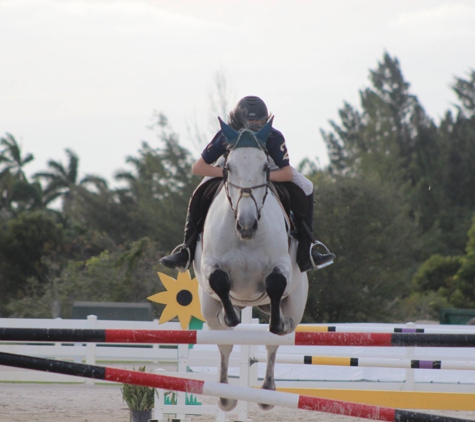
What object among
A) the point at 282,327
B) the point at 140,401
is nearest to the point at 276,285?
the point at 282,327

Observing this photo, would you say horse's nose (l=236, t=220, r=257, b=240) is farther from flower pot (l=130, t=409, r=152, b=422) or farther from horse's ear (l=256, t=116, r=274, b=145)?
flower pot (l=130, t=409, r=152, b=422)

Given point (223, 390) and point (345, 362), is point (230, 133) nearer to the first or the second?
point (223, 390)

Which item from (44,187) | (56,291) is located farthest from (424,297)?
(44,187)

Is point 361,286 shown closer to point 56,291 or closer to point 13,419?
point 56,291

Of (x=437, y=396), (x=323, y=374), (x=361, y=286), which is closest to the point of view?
(x=437, y=396)

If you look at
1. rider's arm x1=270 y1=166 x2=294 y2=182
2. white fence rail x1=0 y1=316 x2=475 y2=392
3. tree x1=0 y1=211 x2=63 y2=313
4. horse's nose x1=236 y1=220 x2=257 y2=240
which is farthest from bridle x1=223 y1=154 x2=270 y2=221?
tree x1=0 y1=211 x2=63 y2=313

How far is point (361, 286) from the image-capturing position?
69.8 ft

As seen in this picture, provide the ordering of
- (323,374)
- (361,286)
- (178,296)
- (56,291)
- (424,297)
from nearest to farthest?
(178,296), (323,374), (56,291), (361,286), (424,297)

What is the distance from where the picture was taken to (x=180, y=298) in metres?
7.44

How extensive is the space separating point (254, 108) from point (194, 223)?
2.93 feet

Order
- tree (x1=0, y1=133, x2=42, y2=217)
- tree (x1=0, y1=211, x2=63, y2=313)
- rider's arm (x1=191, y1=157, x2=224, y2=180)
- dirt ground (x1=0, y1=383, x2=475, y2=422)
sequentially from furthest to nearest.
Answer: tree (x1=0, y1=133, x2=42, y2=217) < tree (x1=0, y1=211, x2=63, y2=313) < dirt ground (x1=0, y1=383, x2=475, y2=422) < rider's arm (x1=191, y1=157, x2=224, y2=180)

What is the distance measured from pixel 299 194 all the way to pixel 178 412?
318cm

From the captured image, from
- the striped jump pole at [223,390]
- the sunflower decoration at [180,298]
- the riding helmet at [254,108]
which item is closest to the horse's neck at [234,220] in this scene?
the riding helmet at [254,108]

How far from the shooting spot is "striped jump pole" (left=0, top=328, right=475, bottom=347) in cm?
380
